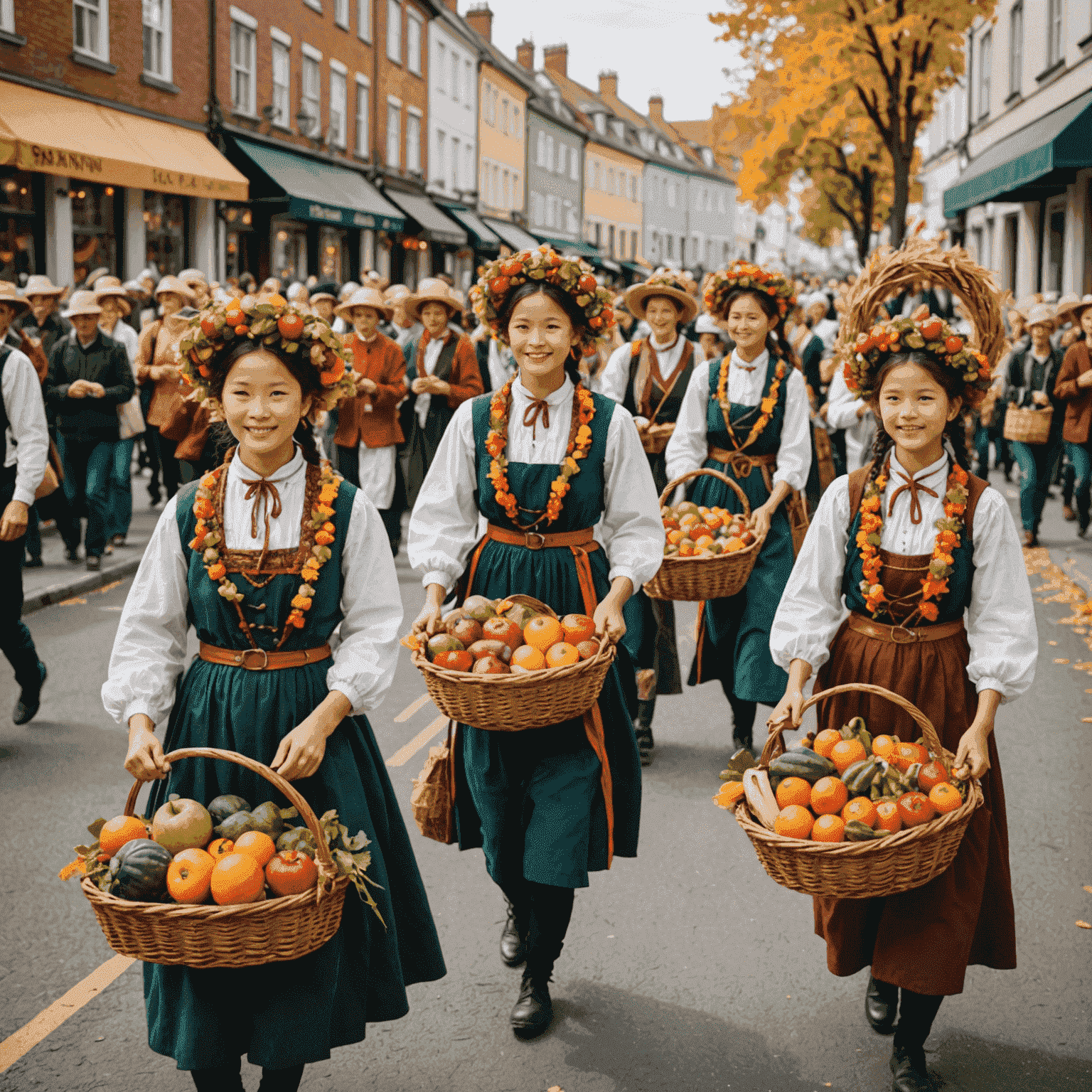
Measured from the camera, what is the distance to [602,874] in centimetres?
510

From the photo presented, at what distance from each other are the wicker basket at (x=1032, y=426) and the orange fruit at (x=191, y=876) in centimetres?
1102

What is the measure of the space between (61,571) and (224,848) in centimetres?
848

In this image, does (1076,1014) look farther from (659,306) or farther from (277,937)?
(659,306)

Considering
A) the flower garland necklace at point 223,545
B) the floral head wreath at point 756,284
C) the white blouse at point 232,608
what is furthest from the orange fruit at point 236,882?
the floral head wreath at point 756,284

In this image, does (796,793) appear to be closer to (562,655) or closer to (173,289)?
(562,655)

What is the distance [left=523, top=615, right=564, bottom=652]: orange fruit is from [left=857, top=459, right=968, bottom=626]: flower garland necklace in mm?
889

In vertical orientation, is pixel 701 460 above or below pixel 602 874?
above

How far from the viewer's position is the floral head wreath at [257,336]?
3.23m

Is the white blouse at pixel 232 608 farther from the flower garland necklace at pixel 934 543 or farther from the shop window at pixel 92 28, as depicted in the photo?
the shop window at pixel 92 28

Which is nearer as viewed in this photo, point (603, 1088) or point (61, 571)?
point (603, 1088)

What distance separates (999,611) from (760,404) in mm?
2938

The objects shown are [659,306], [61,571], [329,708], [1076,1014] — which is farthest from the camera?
[61,571]

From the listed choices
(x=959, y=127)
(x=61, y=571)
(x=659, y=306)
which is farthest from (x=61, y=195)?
(x=959, y=127)

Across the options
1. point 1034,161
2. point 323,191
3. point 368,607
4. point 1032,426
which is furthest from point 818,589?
point 323,191
